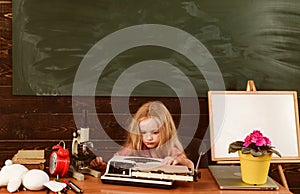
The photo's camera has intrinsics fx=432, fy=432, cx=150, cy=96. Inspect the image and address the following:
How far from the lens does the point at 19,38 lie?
2.25 metres

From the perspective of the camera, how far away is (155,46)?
2301mm

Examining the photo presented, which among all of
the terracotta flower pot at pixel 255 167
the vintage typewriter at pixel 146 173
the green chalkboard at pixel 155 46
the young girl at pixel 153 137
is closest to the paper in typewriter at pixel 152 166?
the vintage typewriter at pixel 146 173

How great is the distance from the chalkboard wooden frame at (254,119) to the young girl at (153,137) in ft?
0.67

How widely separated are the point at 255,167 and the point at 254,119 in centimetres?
41

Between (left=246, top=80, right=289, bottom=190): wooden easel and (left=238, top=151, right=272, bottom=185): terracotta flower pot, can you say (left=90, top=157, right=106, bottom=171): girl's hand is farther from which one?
(left=246, top=80, right=289, bottom=190): wooden easel

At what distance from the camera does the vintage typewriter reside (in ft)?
6.12

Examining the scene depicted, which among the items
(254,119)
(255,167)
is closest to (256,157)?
(255,167)

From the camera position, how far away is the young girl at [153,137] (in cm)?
217

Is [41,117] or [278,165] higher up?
[41,117]

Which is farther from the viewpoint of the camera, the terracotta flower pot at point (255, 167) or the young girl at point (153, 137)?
the young girl at point (153, 137)

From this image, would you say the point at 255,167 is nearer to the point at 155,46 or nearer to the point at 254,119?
the point at 254,119

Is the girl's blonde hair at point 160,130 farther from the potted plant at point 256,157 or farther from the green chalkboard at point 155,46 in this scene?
the potted plant at point 256,157

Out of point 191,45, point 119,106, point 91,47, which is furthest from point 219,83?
point 91,47

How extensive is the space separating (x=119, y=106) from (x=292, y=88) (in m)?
0.94
